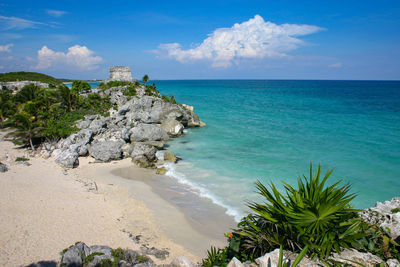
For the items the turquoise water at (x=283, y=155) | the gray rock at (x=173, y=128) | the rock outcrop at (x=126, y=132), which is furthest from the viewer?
the gray rock at (x=173, y=128)

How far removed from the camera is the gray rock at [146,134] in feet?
70.0

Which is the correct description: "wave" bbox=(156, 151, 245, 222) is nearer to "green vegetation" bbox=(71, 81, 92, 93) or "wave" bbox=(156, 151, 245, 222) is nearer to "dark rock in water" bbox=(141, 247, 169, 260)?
"dark rock in water" bbox=(141, 247, 169, 260)

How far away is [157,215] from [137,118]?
1679 centimetres

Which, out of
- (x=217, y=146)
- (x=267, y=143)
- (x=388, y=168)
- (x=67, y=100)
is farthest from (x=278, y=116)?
(x=67, y=100)

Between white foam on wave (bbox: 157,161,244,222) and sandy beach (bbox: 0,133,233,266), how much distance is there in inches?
25.2

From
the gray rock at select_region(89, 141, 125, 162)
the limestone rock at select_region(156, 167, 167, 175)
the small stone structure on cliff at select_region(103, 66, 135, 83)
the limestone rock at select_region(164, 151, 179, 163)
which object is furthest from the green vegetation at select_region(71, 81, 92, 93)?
the limestone rock at select_region(156, 167, 167, 175)

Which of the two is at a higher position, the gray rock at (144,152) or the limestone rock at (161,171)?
the gray rock at (144,152)

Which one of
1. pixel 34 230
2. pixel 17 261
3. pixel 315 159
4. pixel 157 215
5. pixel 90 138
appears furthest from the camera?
pixel 90 138

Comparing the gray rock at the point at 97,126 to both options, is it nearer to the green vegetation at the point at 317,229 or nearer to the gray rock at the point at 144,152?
the gray rock at the point at 144,152

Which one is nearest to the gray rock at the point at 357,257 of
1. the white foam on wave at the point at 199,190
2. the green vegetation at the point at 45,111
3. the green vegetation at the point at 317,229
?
the green vegetation at the point at 317,229

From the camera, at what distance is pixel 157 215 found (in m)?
10.3

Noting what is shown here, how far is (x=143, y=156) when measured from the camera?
1659 cm

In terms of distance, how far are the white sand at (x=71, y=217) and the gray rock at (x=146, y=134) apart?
7.45 metres

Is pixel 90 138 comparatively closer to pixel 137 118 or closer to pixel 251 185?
pixel 137 118
